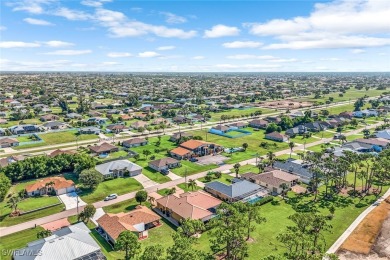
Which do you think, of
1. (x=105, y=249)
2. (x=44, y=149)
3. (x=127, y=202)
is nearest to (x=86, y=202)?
(x=127, y=202)

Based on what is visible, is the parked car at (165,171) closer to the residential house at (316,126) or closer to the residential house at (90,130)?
the residential house at (90,130)

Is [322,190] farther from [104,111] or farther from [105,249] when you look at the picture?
[104,111]

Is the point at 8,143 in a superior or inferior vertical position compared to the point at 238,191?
superior

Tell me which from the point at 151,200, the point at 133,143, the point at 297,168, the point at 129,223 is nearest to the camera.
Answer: the point at 129,223

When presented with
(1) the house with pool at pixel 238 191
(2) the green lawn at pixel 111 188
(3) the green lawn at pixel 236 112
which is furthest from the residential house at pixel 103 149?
(3) the green lawn at pixel 236 112

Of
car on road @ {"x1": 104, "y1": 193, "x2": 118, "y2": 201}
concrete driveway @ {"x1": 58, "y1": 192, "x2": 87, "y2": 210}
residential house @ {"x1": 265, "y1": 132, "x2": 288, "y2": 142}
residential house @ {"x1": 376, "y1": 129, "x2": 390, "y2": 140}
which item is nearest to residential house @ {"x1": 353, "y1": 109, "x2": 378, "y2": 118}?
residential house @ {"x1": 376, "y1": 129, "x2": 390, "y2": 140}

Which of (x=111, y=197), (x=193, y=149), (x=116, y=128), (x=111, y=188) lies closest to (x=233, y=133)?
(x=193, y=149)

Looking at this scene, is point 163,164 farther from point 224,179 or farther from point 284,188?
point 284,188
